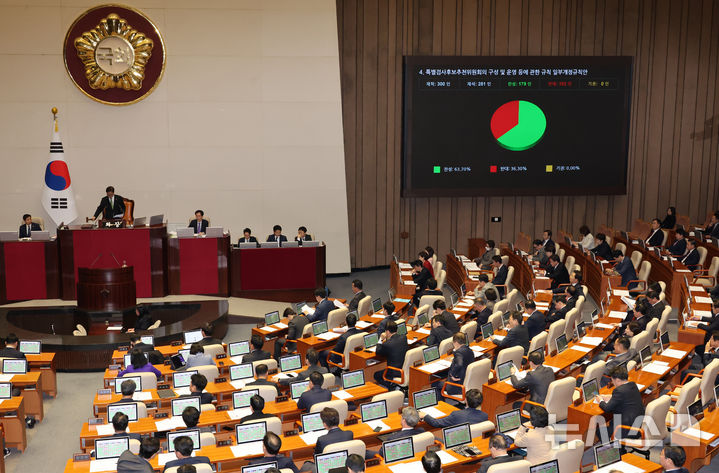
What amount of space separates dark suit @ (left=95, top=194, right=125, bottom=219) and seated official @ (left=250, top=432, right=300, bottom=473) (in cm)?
857

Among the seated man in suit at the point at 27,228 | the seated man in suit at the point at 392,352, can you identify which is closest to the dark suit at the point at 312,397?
the seated man in suit at the point at 392,352

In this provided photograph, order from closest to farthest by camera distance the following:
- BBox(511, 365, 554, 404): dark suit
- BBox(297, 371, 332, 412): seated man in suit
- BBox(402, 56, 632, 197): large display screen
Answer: BBox(297, 371, 332, 412): seated man in suit < BBox(511, 365, 554, 404): dark suit < BBox(402, 56, 632, 197): large display screen

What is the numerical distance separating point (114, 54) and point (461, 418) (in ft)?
37.0

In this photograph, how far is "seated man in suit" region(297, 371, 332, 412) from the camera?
776 cm

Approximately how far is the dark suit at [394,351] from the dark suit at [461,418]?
2.29 meters

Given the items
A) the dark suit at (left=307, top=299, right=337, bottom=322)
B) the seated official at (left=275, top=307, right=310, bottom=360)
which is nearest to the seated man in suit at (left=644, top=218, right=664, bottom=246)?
the dark suit at (left=307, top=299, right=337, bottom=322)

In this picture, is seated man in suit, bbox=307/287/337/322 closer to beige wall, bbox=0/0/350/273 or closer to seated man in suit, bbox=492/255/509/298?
seated man in suit, bbox=492/255/509/298

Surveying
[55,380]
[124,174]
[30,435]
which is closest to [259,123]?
[124,174]

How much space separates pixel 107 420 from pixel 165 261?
6821mm

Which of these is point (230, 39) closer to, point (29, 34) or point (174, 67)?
point (174, 67)

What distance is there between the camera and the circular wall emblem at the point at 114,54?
49.4 feet

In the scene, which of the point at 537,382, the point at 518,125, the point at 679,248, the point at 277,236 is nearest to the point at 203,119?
the point at 277,236

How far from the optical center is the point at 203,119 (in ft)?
52.1

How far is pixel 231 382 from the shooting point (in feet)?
29.0
